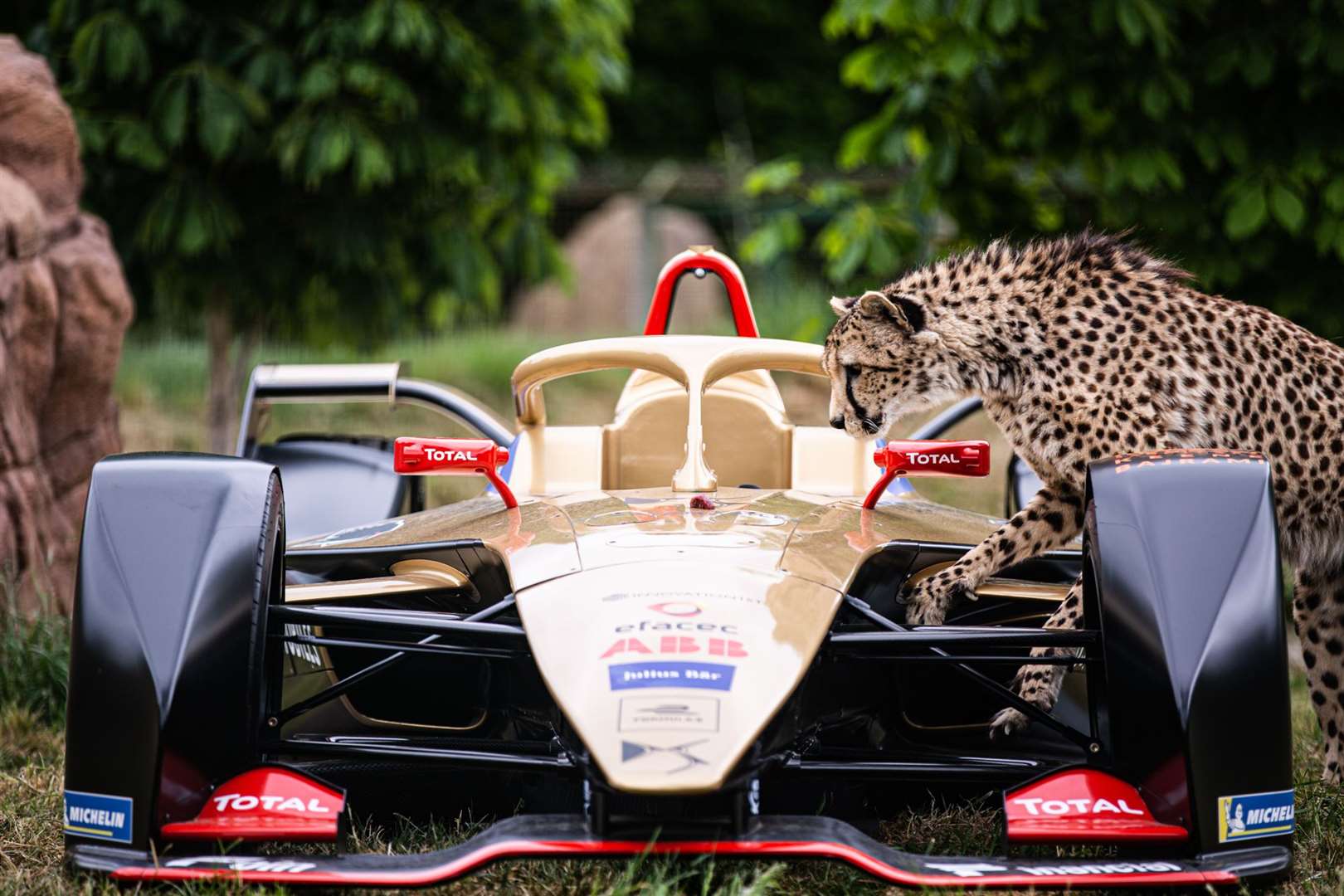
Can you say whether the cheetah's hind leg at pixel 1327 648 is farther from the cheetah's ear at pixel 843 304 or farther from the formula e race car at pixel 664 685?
the cheetah's ear at pixel 843 304

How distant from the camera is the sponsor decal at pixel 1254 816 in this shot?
2.78 meters

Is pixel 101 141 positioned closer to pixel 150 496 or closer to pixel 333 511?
pixel 333 511

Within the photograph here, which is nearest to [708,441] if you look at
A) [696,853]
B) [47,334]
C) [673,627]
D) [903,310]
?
[903,310]

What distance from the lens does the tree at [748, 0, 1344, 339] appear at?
19.9 feet

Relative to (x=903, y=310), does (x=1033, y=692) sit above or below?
below

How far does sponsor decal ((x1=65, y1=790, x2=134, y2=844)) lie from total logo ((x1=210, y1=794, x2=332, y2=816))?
18 cm

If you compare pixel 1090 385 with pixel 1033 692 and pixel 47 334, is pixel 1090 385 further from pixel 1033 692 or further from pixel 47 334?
pixel 47 334

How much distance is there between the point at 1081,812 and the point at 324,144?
6313 mm

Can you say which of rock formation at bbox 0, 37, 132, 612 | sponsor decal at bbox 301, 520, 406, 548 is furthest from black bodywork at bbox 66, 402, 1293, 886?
rock formation at bbox 0, 37, 132, 612

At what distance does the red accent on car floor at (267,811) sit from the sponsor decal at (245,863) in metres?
0.05

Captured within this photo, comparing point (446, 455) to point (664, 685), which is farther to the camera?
point (446, 455)

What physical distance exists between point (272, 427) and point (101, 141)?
14.6ft

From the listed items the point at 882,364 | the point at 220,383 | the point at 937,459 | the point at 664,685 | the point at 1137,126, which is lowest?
the point at 664,685

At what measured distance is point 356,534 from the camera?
4.15 metres
